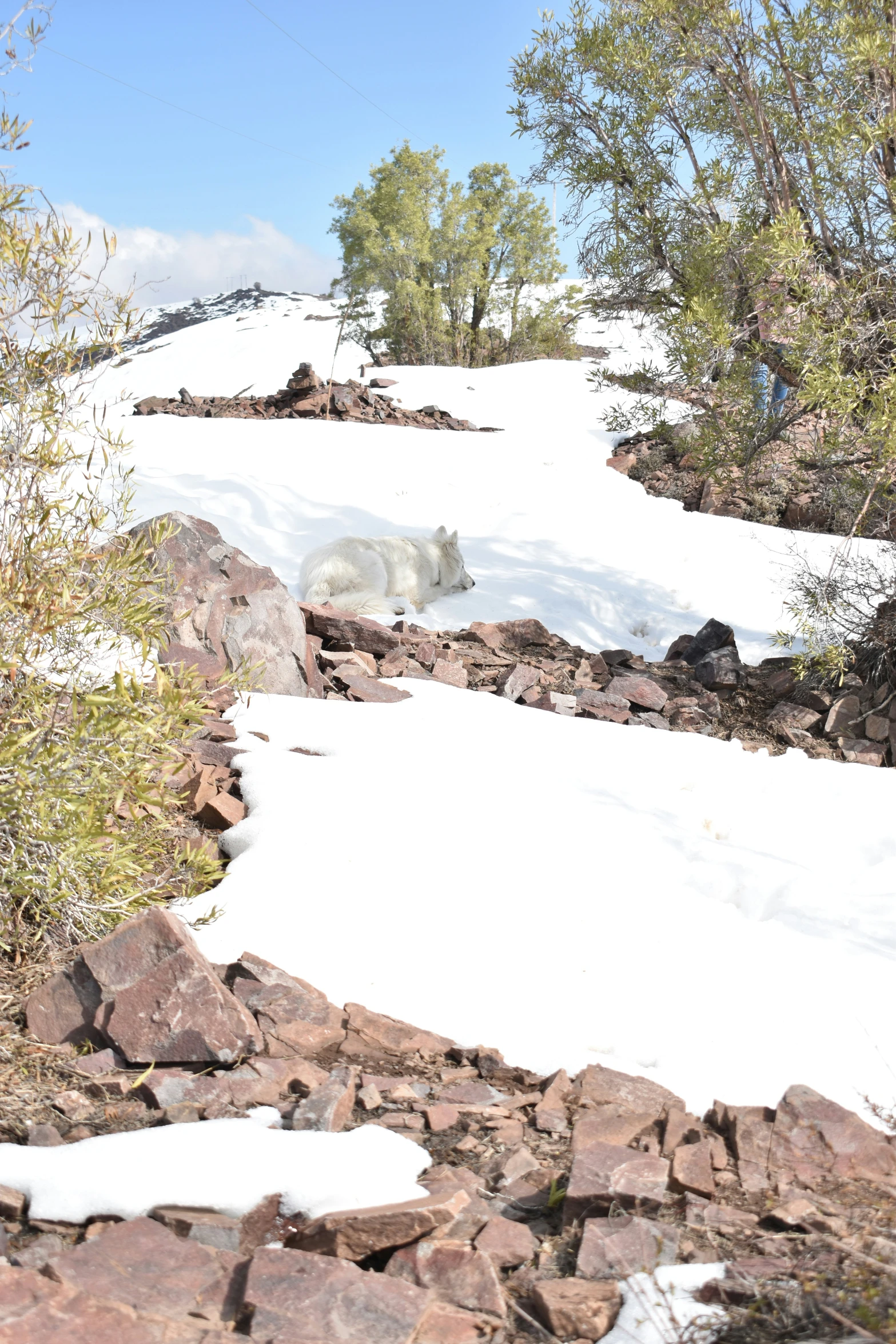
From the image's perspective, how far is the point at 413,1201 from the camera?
2.08 meters

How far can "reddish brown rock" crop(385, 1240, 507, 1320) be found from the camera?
191 centimetres

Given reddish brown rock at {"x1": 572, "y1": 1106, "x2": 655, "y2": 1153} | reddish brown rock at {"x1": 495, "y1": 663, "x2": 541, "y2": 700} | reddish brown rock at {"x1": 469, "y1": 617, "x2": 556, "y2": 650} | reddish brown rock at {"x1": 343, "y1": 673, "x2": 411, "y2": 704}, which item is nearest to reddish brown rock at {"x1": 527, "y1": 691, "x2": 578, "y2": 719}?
reddish brown rock at {"x1": 495, "y1": 663, "x2": 541, "y2": 700}

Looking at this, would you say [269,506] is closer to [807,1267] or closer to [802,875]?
[802,875]

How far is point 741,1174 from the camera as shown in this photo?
2.44 meters

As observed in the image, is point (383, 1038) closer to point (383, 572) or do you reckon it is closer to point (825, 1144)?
point (825, 1144)

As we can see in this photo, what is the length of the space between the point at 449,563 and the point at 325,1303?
932 centimetres

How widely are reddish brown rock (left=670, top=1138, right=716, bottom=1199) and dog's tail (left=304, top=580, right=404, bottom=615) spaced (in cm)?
689

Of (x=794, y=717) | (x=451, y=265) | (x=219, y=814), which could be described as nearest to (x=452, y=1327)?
(x=219, y=814)

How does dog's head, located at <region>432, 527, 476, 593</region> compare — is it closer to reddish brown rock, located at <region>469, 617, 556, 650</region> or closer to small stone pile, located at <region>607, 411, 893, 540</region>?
reddish brown rock, located at <region>469, 617, 556, 650</region>

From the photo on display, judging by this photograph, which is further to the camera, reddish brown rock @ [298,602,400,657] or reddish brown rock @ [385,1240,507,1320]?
reddish brown rock @ [298,602,400,657]

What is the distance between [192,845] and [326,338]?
3012cm

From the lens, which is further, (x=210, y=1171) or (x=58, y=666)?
(x=58, y=666)

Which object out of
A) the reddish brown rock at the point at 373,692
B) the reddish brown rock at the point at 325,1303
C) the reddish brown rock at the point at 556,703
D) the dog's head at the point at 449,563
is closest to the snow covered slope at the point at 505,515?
the dog's head at the point at 449,563

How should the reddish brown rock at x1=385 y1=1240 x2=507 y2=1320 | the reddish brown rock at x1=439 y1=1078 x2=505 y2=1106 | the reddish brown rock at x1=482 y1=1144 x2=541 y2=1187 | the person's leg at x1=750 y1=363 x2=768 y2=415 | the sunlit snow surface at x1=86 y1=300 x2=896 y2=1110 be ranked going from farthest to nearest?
the person's leg at x1=750 y1=363 x2=768 y2=415 < the sunlit snow surface at x1=86 y1=300 x2=896 y2=1110 < the reddish brown rock at x1=439 y1=1078 x2=505 y2=1106 < the reddish brown rock at x1=482 y1=1144 x2=541 y2=1187 < the reddish brown rock at x1=385 y1=1240 x2=507 y2=1320
